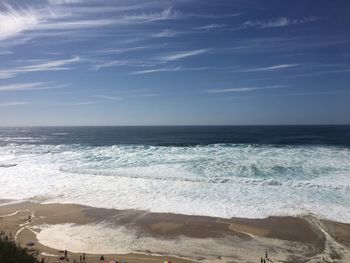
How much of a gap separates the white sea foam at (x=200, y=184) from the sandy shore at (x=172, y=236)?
48.8 inches

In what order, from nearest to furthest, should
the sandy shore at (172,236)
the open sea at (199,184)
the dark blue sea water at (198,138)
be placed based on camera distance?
the sandy shore at (172,236) < the open sea at (199,184) < the dark blue sea water at (198,138)

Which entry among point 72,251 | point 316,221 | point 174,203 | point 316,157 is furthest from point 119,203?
point 316,157

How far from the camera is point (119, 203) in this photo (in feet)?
54.4

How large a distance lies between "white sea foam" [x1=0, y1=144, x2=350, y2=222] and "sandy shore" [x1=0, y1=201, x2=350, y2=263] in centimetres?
124

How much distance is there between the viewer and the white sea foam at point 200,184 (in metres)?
15.7

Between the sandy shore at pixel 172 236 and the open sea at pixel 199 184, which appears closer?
the sandy shore at pixel 172 236

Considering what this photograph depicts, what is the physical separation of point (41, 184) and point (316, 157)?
23.8 m

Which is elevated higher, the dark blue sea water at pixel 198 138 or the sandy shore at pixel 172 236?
the dark blue sea water at pixel 198 138

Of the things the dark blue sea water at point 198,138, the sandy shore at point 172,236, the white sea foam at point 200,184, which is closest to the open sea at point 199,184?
the white sea foam at point 200,184

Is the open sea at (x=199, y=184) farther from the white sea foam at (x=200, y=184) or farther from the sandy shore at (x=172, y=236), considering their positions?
the sandy shore at (x=172, y=236)

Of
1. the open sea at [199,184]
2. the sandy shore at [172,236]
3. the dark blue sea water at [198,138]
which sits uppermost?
the dark blue sea water at [198,138]

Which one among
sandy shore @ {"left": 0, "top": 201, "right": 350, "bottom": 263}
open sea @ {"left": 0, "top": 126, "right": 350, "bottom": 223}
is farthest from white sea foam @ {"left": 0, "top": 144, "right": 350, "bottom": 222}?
sandy shore @ {"left": 0, "top": 201, "right": 350, "bottom": 263}

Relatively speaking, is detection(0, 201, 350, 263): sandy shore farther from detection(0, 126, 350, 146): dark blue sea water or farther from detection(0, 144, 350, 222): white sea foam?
detection(0, 126, 350, 146): dark blue sea water

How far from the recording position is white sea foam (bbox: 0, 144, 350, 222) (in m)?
15.7
